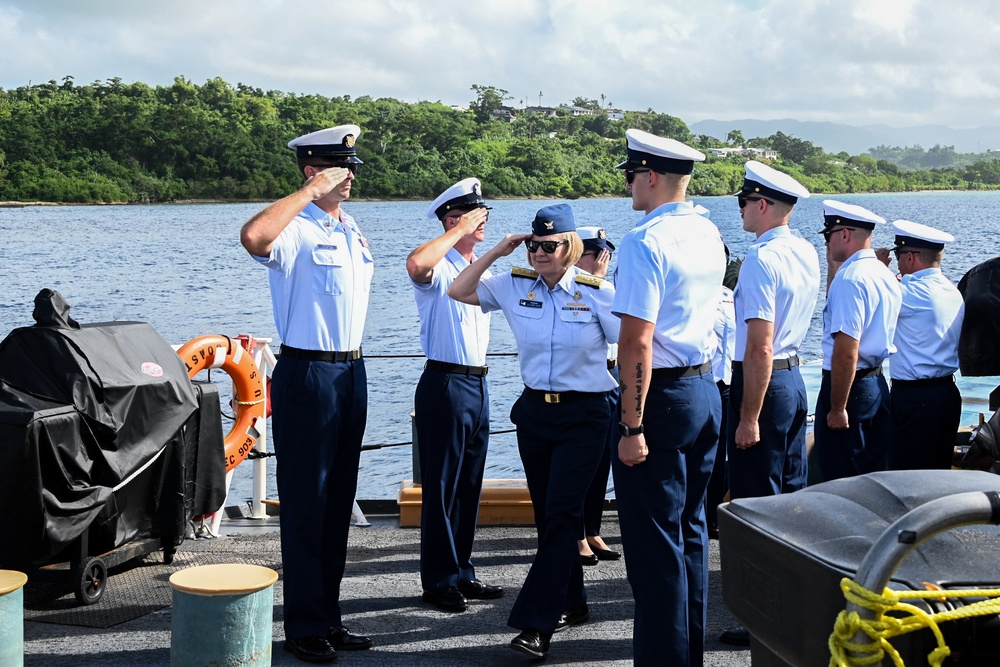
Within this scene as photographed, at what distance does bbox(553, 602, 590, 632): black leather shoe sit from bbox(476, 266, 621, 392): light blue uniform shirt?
1.04 metres

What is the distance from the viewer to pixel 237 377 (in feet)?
23.2

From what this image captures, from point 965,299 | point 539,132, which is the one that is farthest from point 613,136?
point 965,299

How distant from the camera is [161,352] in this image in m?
5.80

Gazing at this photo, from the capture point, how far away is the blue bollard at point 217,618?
12.9 feet

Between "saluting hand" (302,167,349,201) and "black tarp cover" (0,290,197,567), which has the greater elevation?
Result: "saluting hand" (302,167,349,201)

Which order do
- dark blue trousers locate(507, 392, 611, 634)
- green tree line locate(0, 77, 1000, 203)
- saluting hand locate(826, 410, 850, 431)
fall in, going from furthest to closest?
1. green tree line locate(0, 77, 1000, 203)
2. saluting hand locate(826, 410, 850, 431)
3. dark blue trousers locate(507, 392, 611, 634)

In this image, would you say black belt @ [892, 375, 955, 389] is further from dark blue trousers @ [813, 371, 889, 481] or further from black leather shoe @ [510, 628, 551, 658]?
black leather shoe @ [510, 628, 551, 658]

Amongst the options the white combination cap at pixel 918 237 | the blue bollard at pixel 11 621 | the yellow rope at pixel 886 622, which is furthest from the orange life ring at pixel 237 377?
the yellow rope at pixel 886 622

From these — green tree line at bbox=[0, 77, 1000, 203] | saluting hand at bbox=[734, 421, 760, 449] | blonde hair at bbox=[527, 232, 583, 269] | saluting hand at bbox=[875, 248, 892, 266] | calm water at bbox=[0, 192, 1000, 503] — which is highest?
green tree line at bbox=[0, 77, 1000, 203]

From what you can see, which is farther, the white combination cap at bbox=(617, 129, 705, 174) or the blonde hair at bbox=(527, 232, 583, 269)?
the blonde hair at bbox=(527, 232, 583, 269)

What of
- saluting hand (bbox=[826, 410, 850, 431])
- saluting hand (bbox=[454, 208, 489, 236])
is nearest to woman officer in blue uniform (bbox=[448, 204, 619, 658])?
saluting hand (bbox=[454, 208, 489, 236])

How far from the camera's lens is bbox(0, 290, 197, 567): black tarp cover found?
477cm

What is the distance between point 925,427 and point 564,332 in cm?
254

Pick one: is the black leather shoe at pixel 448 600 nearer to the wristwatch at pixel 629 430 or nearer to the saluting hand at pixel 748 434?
the saluting hand at pixel 748 434
